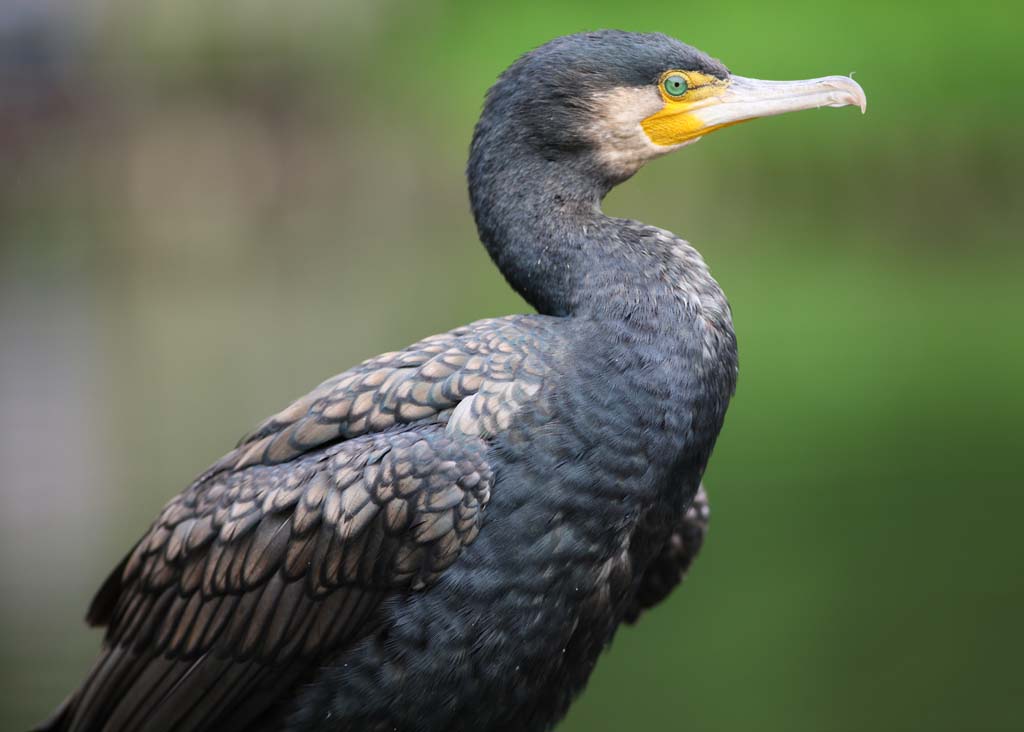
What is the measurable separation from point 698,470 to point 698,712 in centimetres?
329

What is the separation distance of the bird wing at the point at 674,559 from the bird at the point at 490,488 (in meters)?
0.51

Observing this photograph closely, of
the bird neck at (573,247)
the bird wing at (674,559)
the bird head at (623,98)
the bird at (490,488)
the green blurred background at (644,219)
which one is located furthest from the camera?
the green blurred background at (644,219)

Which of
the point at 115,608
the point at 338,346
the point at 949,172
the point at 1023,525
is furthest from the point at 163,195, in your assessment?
the point at 115,608

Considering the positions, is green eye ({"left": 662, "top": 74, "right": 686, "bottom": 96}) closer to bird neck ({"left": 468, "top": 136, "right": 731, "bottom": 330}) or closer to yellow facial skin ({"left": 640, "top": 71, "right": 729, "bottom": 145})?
yellow facial skin ({"left": 640, "top": 71, "right": 729, "bottom": 145})

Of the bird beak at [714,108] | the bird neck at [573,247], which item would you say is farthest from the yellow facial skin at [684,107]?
the bird neck at [573,247]

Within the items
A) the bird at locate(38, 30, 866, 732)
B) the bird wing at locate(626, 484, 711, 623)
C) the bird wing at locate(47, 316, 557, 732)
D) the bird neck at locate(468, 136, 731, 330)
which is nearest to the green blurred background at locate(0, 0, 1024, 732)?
the bird wing at locate(626, 484, 711, 623)

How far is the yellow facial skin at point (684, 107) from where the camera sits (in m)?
4.27

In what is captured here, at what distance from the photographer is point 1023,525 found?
922 centimetres

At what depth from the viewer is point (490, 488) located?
369cm

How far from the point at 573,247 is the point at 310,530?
0.98 meters

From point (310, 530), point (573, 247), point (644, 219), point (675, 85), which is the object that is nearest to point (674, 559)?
point (573, 247)

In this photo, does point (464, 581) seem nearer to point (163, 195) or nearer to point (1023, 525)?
point (1023, 525)

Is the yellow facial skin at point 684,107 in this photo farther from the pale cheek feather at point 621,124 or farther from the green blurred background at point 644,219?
the green blurred background at point 644,219

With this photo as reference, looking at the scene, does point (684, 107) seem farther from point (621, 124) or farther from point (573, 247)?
point (573, 247)
